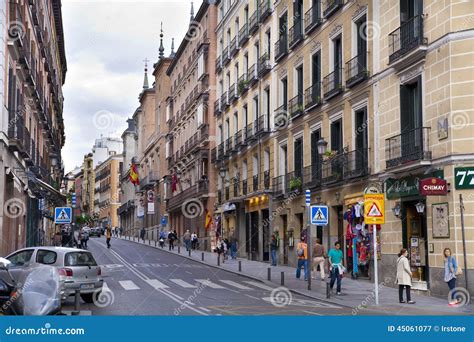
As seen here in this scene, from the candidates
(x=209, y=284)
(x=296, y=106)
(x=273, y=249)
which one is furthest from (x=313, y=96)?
(x=209, y=284)

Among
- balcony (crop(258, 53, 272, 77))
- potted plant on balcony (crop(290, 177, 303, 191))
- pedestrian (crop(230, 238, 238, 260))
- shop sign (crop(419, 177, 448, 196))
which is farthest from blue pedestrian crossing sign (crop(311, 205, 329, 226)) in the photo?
pedestrian (crop(230, 238, 238, 260))

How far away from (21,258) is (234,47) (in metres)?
31.4

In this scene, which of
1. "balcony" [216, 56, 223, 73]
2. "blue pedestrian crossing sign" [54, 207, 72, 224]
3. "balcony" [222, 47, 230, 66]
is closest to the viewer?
"blue pedestrian crossing sign" [54, 207, 72, 224]

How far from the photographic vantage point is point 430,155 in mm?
22391

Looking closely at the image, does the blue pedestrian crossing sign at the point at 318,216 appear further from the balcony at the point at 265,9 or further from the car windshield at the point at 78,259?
the balcony at the point at 265,9

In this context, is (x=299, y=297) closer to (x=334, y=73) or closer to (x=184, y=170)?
(x=334, y=73)

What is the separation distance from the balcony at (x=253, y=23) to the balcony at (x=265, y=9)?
3.16 ft

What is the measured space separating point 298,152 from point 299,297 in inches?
583

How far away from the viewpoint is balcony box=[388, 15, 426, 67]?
23000 millimetres

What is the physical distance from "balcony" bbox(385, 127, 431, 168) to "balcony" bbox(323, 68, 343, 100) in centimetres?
503

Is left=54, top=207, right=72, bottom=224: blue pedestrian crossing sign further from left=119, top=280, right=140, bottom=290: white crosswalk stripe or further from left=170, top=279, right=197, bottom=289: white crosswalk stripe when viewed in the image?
left=170, top=279, right=197, bottom=289: white crosswalk stripe

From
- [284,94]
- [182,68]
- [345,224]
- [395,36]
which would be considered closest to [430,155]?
[395,36]

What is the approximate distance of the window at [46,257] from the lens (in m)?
19.0

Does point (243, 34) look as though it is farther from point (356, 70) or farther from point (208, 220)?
point (356, 70)
